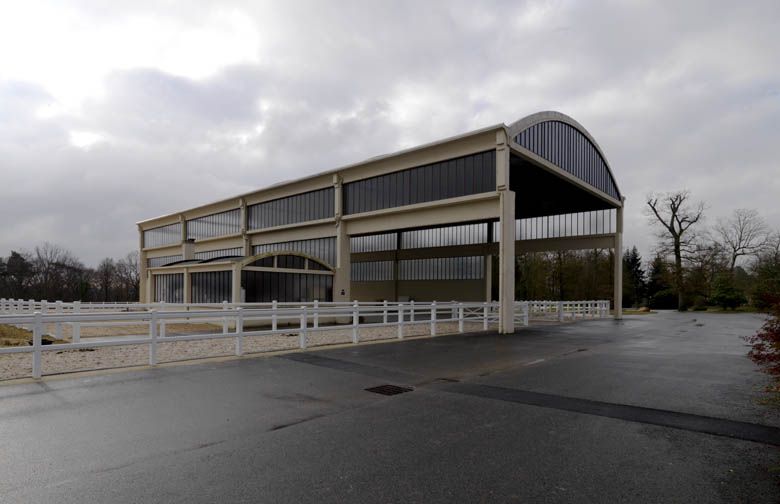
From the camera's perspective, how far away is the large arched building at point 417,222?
2256 cm

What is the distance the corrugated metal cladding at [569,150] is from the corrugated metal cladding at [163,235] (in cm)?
3780

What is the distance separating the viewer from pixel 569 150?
2711cm

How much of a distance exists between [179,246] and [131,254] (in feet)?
213

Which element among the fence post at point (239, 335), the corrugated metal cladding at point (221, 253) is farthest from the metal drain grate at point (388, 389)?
the corrugated metal cladding at point (221, 253)

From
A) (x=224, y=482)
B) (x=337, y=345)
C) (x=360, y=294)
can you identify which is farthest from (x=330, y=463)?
A: (x=360, y=294)

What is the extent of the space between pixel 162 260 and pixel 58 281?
34202mm

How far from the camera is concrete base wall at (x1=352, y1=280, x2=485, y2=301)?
1596 inches

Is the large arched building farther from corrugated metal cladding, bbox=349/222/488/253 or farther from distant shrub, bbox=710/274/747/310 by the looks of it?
distant shrub, bbox=710/274/747/310

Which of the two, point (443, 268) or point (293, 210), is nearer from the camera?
point (293, 210)

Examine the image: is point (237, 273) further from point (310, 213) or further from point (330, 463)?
point (330, 463)

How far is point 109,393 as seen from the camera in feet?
23.3

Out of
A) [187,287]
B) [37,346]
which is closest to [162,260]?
[187,287]

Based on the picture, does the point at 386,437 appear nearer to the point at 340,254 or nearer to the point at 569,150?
the point at 569,150

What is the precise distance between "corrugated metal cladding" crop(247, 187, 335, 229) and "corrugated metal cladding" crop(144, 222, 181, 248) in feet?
45.2
